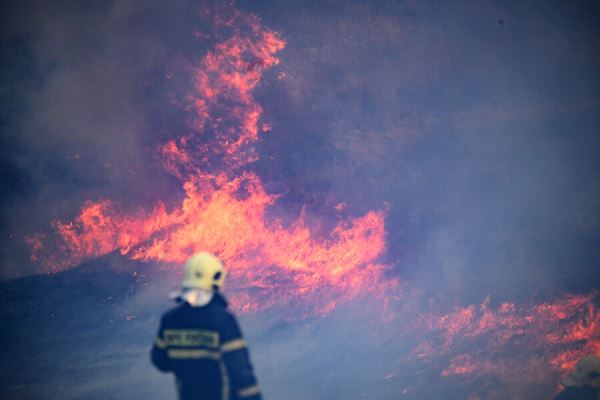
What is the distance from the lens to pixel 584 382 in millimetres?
6992

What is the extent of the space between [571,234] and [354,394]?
37.1 ft

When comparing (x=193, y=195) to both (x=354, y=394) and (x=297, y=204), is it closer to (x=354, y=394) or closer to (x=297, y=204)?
(x=297, y=204)

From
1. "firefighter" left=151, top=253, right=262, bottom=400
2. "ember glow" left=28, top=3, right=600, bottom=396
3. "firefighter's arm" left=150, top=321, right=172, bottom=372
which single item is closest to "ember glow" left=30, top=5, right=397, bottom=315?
"ember glow" left=28, top=3, right=600, bottom=396

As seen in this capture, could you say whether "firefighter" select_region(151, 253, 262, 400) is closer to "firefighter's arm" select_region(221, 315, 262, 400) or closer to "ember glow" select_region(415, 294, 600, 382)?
"firefighter's arm" select_region(221, 315, 262, 400)

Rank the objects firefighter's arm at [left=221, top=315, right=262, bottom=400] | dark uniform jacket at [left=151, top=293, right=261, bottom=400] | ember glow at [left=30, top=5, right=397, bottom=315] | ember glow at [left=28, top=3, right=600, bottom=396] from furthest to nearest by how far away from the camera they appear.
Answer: ember glow at [left=28, top=3, right=600, bottom=396]
ember glow at [left=30, top=5, right=397, bottom=315]
dark uniform jacket at [left=151, top=293, right=261, bottom=400]
firefighter's arm at [left=221, top=315, right=262, bottom=400]

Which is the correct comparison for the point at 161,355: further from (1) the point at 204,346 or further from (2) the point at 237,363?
(2) the point at 237,363

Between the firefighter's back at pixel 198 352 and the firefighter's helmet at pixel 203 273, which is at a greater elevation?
the firefighter's helmet at pixel 203 273

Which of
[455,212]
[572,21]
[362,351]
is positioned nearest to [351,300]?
[362,351]

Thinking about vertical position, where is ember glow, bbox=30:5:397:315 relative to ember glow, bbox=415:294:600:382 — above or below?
above

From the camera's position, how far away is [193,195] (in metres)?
9.38

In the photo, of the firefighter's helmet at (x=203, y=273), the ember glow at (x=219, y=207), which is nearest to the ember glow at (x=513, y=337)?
the ember glow at (x=219, y=207)

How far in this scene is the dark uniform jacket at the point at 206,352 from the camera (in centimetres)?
306

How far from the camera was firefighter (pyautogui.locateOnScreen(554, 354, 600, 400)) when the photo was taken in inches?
272

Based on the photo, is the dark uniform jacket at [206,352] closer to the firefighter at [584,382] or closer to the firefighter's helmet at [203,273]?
the firefighter's helmet at [203,273]
